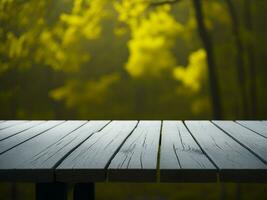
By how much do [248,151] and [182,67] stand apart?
715 cm

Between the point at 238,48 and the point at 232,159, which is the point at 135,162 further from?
the point at 238,48

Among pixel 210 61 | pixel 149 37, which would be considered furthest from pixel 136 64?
pixel 210 61

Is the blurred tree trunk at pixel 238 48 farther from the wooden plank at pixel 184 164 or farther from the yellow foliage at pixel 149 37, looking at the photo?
the wooden plank at pixel 184 164

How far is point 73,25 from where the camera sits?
326 inches

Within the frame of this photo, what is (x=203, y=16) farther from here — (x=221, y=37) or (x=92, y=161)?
(x=92, y=161)

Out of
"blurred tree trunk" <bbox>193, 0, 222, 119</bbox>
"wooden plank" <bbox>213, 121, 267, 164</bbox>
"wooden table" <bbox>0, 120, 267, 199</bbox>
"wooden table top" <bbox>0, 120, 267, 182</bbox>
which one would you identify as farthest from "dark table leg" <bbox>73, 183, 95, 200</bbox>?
"blurred tree trunk" <bbox>193, 0, 222, 119</bbox>

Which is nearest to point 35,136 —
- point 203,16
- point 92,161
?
point 92,161

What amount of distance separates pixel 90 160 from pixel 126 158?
87 millimetres

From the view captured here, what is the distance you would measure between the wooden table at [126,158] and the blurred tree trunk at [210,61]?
6.04m

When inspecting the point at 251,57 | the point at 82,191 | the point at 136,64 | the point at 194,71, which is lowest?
the point at 82,191

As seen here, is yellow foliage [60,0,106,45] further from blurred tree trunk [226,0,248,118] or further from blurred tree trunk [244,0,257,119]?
blurred tree trunk [244,0,257,119]

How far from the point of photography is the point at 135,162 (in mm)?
1018

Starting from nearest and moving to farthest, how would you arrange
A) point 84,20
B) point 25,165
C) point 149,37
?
point 25,165
point 149,37
point 84,20

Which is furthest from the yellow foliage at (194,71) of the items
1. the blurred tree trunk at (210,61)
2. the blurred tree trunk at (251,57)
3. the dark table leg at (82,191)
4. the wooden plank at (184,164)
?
the wooden plank at (184,164)
